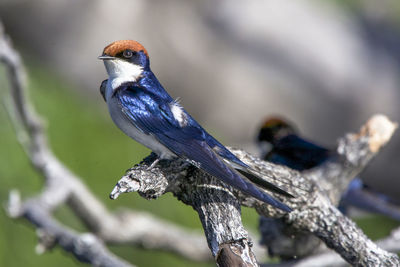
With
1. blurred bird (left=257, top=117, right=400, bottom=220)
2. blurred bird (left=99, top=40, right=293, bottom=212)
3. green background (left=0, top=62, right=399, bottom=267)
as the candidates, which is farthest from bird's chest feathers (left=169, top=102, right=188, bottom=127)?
green background (left=0, top=62, right=399, bottom=267)

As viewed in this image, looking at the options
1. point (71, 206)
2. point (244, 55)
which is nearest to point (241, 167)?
point (71, 206)

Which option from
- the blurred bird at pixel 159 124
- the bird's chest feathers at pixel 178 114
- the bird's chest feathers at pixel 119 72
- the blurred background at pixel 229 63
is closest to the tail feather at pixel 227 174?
the blurred bird at pixel 159 124

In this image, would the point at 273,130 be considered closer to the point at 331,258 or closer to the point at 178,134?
the point at 331,258

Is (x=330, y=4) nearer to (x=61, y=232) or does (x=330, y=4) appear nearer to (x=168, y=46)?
(x=168, y=46)

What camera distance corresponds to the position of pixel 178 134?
62.5 inches

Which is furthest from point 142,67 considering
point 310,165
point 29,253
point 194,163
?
point 29,253

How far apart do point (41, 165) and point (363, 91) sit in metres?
2.67

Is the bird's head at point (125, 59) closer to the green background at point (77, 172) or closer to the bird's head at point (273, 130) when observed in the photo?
the bird's head at point (273, 130)

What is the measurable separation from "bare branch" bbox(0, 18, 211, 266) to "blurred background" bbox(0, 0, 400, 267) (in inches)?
35.7

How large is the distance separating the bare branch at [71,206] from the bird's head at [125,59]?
653 millimetres

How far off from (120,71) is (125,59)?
39 millimetres

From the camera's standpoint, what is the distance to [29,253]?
3246 mm

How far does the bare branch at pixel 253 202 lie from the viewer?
1475 mm

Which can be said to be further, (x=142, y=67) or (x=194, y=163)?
(x=142, y=67)
